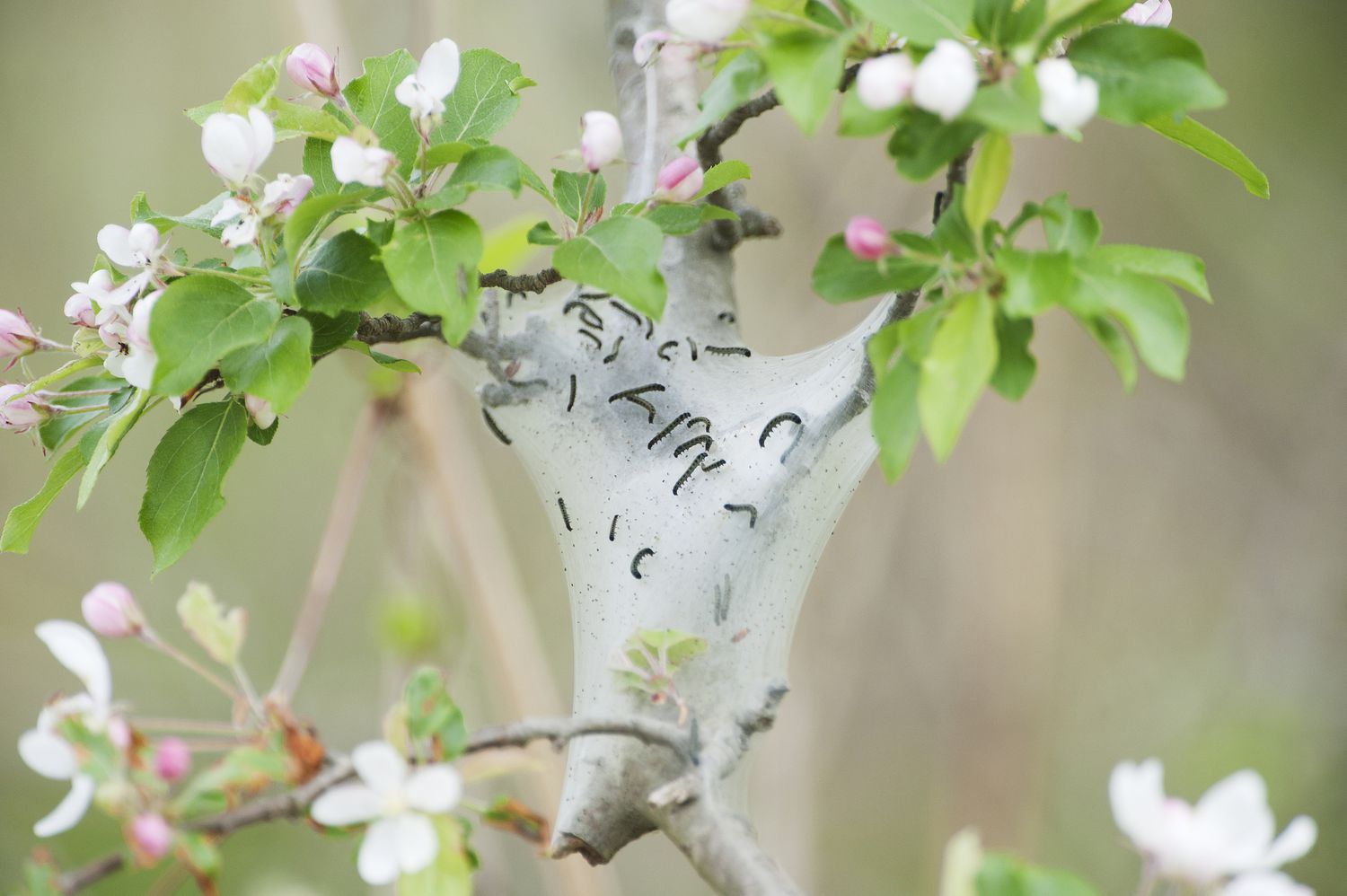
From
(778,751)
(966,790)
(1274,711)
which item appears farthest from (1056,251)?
(1274,711)

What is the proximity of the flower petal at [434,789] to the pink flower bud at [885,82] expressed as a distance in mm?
305

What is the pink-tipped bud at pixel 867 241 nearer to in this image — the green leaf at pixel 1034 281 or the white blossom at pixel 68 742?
the green leaf at pixel 1034 281

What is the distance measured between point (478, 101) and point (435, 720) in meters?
0.33

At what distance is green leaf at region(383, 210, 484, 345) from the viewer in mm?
496

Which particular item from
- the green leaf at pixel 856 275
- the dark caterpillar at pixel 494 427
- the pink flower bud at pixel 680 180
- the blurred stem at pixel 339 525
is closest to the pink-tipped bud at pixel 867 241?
the green leaf at pixel 856 275

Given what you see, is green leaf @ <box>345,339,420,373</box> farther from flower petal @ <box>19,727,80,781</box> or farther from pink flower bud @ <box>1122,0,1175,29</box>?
pink flower bud @ <box>1122,0,1175,29</box>

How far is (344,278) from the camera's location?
54cm

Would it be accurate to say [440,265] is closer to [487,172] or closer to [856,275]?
[487,172]

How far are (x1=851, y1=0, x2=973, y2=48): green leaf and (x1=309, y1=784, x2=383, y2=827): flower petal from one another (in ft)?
1.20

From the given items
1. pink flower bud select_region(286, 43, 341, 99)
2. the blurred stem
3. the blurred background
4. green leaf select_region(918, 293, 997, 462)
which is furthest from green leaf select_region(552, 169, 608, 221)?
the blurred background

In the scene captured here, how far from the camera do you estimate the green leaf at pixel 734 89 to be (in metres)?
0.47

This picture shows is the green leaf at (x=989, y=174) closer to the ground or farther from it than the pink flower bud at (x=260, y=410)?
farther from it

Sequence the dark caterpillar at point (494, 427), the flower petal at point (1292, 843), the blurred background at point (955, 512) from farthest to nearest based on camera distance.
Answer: the blurred background at point (955, 512), the dark caterpillar at point (494, 427), the flower petal at point (1292, 843)

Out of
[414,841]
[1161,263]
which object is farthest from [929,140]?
[414,841]
